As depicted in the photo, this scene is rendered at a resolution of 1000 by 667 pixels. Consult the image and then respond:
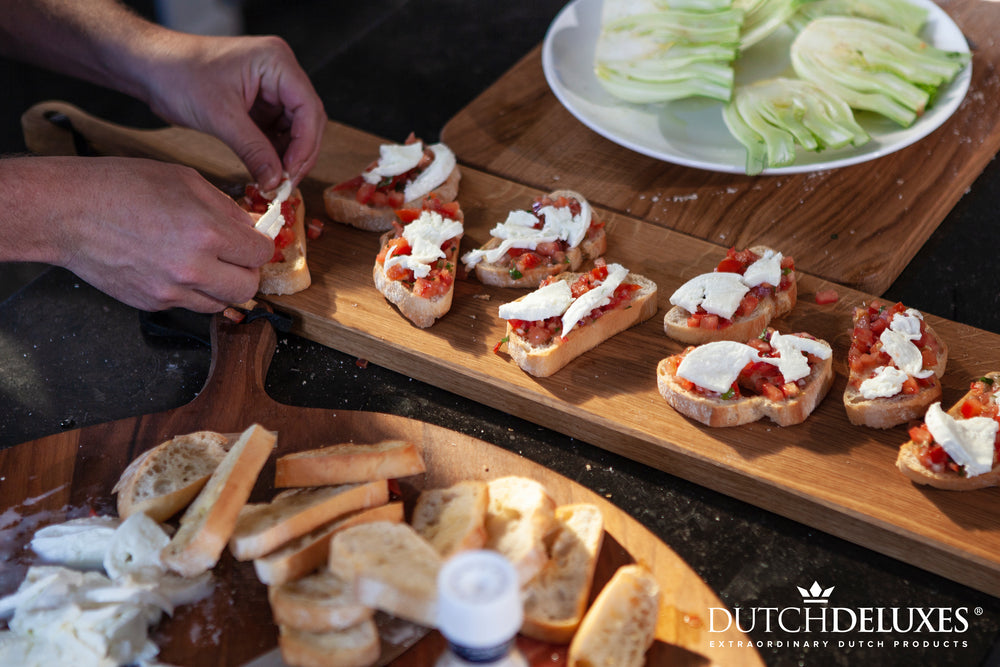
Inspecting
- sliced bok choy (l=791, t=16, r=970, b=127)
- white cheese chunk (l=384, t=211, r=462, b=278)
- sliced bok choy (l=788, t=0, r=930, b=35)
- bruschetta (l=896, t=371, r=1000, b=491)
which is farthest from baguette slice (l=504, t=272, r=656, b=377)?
sliced bok choy (l=788, t=0, r=930, b=35)

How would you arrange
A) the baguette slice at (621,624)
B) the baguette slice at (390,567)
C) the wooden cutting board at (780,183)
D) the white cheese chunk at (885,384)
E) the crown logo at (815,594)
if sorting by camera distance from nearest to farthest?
the baguette slice at (390,567) < the baguette slice at (621,624) < the crown logo at (815,594) < the white cheese chunk at (885,384) < the wooden cutting board at (780,183)

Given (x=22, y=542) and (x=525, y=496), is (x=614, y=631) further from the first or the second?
(x=22, y=542)

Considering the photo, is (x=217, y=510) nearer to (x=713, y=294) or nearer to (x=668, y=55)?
(x=713, y=294)

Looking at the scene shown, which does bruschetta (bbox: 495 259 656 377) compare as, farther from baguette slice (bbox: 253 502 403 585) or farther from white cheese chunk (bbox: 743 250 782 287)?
baguette slice (bbox: 253 502 403 585)

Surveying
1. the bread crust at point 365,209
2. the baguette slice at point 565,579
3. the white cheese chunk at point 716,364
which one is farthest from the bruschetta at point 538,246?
the baguette slice at point 565,579

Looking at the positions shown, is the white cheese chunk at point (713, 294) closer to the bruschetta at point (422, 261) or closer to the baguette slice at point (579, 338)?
the baguette slice at point (579, 338)

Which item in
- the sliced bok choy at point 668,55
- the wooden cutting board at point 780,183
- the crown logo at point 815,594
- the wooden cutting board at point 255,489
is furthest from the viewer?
the sliced bok choy at point 668,55

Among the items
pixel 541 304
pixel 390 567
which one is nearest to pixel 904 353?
pixel 541 304
